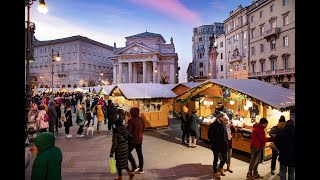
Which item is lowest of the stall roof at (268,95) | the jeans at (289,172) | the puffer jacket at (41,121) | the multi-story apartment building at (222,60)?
the jeans at (289,172)

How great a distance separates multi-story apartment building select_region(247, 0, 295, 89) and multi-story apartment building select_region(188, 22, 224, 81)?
43.1 m

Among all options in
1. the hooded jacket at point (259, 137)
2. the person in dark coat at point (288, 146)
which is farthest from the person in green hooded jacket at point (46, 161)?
the hooded jacket at point (259, 137)

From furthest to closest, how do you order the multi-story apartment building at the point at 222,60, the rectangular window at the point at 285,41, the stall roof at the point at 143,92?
the multi-story apartment building at the point at 222,60
the rectangular window at the point at 285,41
the stall roof at the point at 143,92

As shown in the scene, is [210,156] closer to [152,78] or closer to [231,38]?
[231,38]

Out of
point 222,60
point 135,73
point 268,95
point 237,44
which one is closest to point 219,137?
point 268,95

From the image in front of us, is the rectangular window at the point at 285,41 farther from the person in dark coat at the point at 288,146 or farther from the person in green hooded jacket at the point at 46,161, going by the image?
the person in green hooded jacket at the point at 46,161

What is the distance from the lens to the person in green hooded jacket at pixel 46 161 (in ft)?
11.6

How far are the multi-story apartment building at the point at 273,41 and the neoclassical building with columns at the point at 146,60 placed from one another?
27.5m

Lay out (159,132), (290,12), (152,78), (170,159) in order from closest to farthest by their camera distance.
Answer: (170,159) → (159,132) → (290,12) → (152,78)

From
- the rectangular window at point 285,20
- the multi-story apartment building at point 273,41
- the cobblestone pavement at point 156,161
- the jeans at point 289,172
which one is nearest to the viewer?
the jeans at point 289,172

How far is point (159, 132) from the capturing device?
48.2 ft

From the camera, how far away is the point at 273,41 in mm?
40344
